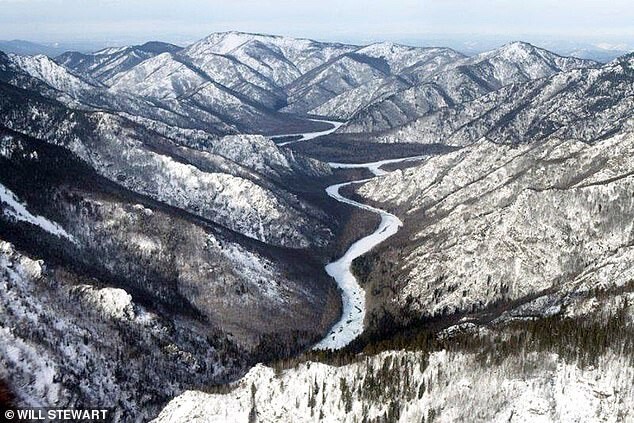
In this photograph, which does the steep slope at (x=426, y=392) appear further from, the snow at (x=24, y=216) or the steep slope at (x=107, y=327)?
the snow at (x=24, y=216)

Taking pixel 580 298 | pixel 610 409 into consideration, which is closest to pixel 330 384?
pixel 610 409

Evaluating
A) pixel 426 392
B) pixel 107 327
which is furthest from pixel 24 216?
pixel 426 392

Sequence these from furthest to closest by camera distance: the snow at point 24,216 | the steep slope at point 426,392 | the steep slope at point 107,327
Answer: the snow at point 24,216, the steep slope at point 107,327, the steep slope at point 426,392

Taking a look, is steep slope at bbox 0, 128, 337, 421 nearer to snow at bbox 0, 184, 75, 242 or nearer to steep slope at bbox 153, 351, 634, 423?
snow at bbox 0, 184, 75, 242

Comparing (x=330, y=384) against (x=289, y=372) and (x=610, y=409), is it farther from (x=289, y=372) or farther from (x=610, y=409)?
(x=610, y=409)

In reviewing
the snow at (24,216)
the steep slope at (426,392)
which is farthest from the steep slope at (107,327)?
the steep slope at (426,392)

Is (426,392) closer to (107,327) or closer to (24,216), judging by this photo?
(107,327)

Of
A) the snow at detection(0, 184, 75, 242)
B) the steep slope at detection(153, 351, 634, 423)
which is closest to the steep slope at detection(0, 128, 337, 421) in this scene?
the snow at detection(0, 184, 75, 242)

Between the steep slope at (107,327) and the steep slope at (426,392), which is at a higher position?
the steep slope at (426,392)

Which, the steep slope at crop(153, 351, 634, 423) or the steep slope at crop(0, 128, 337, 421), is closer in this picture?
the steep slope at crop(153, 351, 634, 423)
